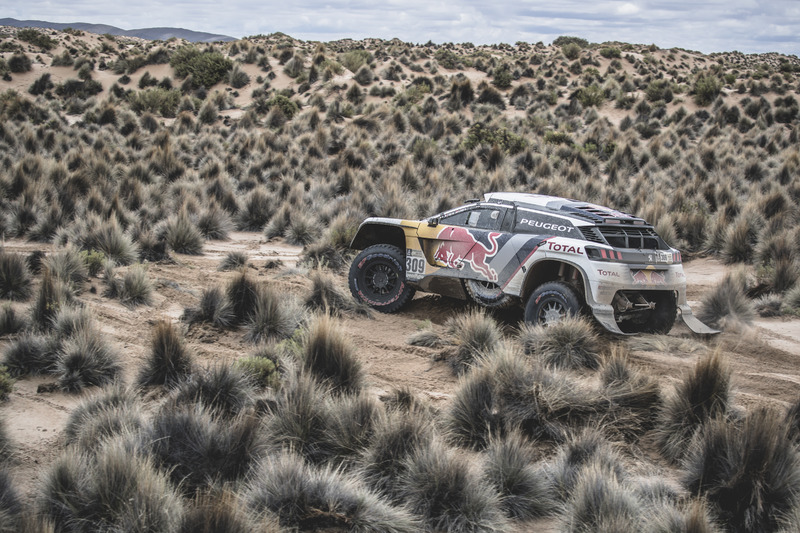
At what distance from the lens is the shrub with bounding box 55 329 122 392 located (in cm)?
696

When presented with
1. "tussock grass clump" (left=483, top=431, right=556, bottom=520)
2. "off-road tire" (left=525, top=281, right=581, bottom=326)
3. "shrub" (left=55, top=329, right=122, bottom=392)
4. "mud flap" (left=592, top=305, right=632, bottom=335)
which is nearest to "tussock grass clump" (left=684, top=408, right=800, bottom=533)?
"tussock grass clump" (left=483, top=431, right=556, bottom=520)

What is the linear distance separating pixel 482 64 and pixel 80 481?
4462 cm

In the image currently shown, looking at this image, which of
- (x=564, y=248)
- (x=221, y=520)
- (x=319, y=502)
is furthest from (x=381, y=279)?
(x=221, y=520)

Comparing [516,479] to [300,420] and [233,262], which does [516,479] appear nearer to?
[300,420]

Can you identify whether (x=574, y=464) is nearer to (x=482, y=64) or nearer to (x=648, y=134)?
(x=648, y=134)

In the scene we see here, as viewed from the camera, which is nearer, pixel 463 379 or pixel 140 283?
pixel 463 379

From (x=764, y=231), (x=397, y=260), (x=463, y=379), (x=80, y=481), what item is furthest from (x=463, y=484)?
(x=764, y=231)

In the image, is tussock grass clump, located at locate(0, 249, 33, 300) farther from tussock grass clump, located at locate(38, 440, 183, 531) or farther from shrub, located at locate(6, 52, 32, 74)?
shrub, located at locate(6, 52, 32, 74)

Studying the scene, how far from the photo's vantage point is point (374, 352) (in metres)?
8.84

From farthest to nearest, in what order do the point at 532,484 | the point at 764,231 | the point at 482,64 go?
the point at 482,64 < the point at 764,231 < the point at 532,484

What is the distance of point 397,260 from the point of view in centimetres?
1059

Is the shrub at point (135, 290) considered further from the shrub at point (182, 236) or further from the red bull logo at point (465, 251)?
the red bull logo at point (465, 251)

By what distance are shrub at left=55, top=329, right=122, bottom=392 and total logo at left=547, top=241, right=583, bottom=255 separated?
5322 mm

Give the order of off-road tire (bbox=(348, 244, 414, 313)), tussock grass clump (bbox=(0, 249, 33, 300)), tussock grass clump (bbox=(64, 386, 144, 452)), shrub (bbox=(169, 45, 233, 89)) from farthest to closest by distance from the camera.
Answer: shrub (bbox=(169, 45, 233, 89)), off-road tire (bbox=(348, 244, 414, 313)), tussock grass clump (bbox=(0, 249, 33, 300)), tussock grass clump (bbox=(64, 386, 144, 452))
